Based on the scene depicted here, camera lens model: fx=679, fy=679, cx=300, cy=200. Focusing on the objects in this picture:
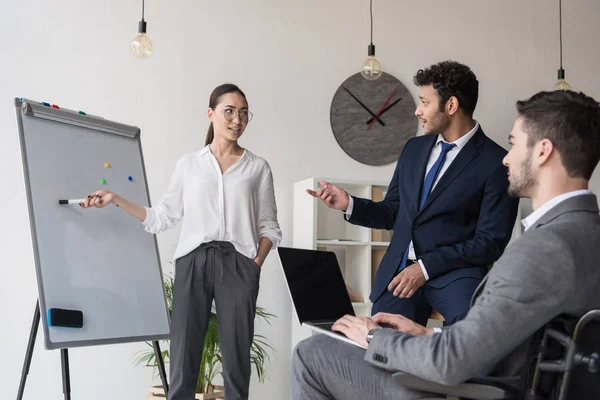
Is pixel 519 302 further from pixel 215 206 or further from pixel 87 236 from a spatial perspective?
pixel 87 236

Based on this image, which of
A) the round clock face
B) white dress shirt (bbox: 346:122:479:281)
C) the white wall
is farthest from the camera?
the round clock face

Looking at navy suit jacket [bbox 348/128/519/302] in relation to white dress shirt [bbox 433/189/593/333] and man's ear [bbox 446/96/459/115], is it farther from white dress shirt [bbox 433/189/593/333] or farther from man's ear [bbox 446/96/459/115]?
white dress shirt [bbox 433/189/593/333]

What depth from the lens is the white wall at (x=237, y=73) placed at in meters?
3.72

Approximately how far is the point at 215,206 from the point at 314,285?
1.08 meters

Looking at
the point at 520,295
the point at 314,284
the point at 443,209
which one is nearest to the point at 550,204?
the point at 520,295

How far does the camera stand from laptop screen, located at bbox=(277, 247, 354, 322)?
1.91 meters

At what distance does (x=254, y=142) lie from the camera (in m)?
4.26

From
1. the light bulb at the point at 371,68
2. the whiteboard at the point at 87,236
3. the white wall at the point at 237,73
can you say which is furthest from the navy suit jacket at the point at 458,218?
the white wall at the point at 237,73

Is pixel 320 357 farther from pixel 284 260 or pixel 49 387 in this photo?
pixel 49 387

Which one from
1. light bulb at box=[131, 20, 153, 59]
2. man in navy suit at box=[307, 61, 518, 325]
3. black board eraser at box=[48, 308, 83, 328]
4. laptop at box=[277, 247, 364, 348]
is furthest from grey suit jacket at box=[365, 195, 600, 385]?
light bulb at box=[131, 20, 153, 59]

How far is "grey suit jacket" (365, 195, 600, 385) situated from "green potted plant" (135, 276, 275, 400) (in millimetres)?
2084

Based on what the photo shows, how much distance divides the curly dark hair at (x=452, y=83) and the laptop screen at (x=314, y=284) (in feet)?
2.88

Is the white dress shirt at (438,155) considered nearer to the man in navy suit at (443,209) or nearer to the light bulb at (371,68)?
the man in navy suit at (443,209)

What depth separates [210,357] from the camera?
348 cm
